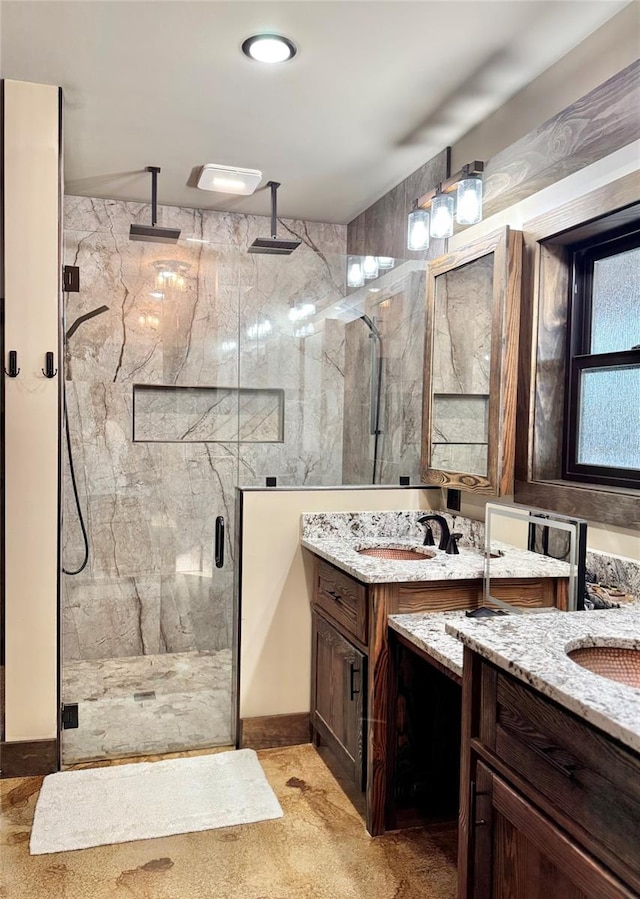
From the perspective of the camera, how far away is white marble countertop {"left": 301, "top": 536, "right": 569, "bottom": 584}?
2143 millimetres

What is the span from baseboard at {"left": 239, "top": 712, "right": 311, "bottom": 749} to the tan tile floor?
1.62 feet

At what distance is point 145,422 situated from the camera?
2945 millimetres

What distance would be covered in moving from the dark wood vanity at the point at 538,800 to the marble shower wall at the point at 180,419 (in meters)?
1.57

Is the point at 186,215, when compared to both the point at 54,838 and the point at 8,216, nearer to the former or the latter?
the point at 8,216

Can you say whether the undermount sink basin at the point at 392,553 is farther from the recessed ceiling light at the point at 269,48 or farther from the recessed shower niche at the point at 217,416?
the recessed ceiling light at the point at 269,48

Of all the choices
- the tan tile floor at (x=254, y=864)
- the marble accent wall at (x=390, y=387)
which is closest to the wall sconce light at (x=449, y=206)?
the marble accent wall at (x=390, y=387)

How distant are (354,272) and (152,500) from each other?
1316 millimetres

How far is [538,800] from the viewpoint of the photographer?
125 centimetres

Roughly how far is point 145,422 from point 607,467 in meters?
1.85

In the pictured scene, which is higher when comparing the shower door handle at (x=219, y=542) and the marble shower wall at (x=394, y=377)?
the marble shower wall at (x=394, y=377)

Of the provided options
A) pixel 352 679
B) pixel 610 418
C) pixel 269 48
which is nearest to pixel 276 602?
pixel 352 679

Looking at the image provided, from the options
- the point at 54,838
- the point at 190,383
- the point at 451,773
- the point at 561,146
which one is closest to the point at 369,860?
the point at 451,773

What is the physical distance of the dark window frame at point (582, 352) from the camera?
214 centimetres

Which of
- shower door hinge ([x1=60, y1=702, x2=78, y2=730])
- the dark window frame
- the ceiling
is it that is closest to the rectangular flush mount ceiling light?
the ceiling
